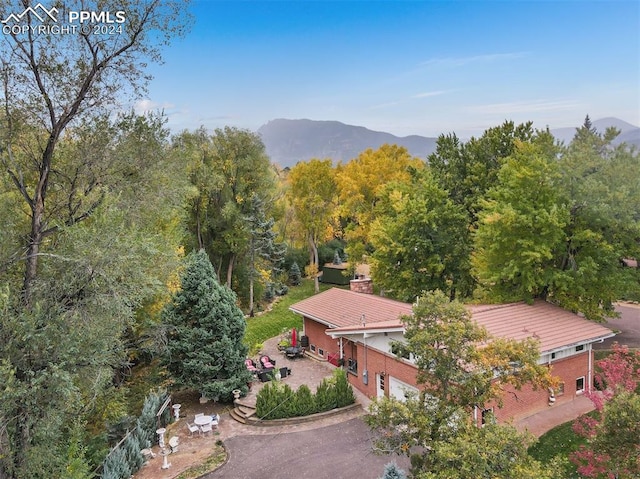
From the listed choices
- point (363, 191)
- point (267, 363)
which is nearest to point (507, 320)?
point (267, 363)

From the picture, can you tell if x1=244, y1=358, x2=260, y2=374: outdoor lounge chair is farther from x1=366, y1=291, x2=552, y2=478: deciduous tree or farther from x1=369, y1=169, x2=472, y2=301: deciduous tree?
x1=366, y1=291, x2=552, y2=478: deciduous tree

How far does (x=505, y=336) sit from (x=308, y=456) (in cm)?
774

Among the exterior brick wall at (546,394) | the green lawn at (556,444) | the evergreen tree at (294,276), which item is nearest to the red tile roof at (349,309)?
the exterior brick wall at (546,394)

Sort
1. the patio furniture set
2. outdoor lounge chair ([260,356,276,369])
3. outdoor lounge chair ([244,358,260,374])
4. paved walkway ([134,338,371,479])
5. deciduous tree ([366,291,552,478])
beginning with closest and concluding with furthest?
deciduous tree ([366,291,552,478]) → paved walkway ([134,338,371,479]) → the patio furniture set → outdoor lounge chair ([244,358,260,374]) → outdoor lounge chair ([260,356,276,369])

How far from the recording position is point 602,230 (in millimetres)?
18562

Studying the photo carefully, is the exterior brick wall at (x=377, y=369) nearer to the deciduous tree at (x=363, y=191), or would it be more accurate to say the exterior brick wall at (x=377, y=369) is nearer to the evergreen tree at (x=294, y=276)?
the deciduous tree at (x=363, y=191)

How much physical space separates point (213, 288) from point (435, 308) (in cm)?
1135

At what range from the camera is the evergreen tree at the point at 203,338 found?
1792cm

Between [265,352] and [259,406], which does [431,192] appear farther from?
[259,406]

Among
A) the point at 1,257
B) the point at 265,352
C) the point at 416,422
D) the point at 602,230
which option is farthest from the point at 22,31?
the point at 602,230

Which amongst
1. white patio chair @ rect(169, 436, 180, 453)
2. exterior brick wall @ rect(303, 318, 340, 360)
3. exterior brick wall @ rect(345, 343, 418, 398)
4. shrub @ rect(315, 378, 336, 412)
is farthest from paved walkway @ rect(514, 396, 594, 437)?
white patio chair @ rect(169, 436, 180, 453)

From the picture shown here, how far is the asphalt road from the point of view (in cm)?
1327

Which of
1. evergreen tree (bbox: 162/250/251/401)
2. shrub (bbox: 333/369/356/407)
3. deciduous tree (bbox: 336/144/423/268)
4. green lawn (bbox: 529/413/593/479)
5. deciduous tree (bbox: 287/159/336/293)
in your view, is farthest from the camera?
deciduous tree (bbox: 287/159/336/293)

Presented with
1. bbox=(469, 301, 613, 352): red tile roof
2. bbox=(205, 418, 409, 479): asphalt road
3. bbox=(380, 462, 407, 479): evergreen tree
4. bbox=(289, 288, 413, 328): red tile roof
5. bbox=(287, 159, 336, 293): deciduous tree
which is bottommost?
bbox=(205, 418, 409, 479): asphalt road
